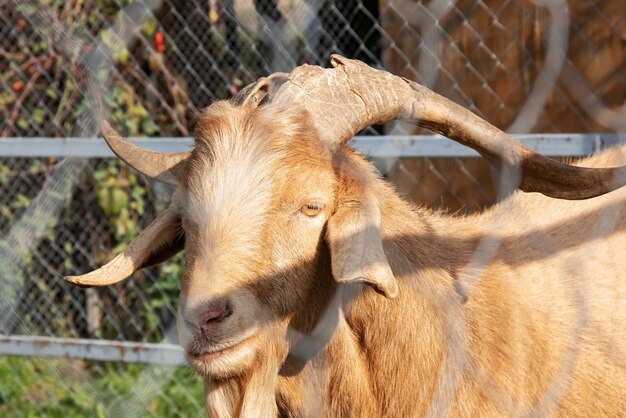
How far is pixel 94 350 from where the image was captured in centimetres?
519

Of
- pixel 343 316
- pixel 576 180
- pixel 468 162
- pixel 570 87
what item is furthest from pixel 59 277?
pixel 576 180

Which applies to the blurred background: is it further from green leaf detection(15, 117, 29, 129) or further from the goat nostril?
the goat nostril

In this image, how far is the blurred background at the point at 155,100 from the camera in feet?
16.6

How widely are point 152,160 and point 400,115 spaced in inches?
35.9

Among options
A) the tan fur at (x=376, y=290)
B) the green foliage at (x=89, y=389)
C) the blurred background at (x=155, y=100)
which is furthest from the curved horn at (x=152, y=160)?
the green foliage at (x=89, y=389)

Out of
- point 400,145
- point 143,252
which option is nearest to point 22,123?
point 400,145

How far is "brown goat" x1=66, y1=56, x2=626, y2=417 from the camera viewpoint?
273 cm

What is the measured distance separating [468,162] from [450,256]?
2.16 m

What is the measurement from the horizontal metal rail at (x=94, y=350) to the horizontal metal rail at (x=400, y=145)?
990mm

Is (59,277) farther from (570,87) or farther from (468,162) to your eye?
(570,87)

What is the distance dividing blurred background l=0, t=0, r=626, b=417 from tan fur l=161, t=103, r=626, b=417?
1492 mm

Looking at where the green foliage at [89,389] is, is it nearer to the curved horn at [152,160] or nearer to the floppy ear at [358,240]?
the curved horn at [152,160]

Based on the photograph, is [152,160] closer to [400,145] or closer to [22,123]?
[400,145]

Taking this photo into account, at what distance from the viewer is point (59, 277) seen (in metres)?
6.48
